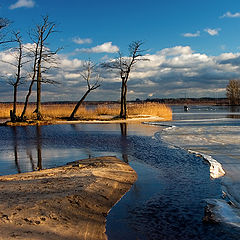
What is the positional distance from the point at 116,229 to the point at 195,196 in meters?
2.03

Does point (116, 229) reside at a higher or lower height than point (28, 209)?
lower

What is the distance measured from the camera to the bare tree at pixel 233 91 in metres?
92.0

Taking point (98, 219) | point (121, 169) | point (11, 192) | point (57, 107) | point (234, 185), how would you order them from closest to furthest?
point (98, 219) → point (11, 192) → point (234, 185) → point (121, 169) → point (57, 107)

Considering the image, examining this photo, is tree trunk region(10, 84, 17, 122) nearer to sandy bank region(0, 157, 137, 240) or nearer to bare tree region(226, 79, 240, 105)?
sandy bank region(0, 157, 137, 240)

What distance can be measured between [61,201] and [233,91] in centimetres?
9574

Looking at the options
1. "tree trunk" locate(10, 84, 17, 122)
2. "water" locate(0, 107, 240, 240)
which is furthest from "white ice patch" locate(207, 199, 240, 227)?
"tree trunk" locate(10, 84, 17, 122)

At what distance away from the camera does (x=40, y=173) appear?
697 cm

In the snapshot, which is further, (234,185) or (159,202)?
(234,185)

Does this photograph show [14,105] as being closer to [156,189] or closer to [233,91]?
[156,189]

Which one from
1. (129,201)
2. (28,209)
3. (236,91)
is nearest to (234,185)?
(129,201)

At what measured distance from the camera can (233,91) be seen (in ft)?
303

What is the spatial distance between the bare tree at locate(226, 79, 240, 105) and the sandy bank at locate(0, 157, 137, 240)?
92.6 metres

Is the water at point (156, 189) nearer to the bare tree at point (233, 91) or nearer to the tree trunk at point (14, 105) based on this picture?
the tree trunk at point (14, 105)

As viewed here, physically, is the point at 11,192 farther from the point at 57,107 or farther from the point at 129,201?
the point at 57,107
